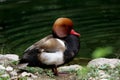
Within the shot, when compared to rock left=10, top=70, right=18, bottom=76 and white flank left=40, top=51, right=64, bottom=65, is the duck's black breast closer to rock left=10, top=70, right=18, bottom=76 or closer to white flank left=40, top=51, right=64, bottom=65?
white flank left=40, top=51, right=64, bottom=65

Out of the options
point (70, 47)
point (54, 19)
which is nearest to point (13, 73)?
point (70, 47)

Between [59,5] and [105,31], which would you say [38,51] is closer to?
[105,31]

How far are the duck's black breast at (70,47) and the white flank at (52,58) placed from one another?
0.40 feet

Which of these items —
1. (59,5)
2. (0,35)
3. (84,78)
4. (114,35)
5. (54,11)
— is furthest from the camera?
(59,5)

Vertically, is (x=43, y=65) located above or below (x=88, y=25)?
above

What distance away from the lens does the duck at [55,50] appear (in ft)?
22.9

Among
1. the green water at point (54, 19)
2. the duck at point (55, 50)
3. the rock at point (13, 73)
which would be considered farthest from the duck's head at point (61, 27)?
the green water at point (54, 19)

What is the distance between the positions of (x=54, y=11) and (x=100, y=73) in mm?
8591

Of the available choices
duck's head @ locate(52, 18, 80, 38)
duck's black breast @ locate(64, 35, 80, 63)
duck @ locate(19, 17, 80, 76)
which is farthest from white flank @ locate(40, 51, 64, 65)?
duck's head @ locate(52, 18, 80, 38)

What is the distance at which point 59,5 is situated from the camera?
16391 mm

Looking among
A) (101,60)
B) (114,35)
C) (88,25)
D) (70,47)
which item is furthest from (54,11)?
(70,47)

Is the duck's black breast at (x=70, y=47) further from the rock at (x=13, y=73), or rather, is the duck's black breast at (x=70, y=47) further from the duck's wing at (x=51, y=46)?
the rock at (x=13, y=73)

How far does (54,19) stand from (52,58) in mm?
7450

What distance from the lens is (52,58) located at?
6984mm
